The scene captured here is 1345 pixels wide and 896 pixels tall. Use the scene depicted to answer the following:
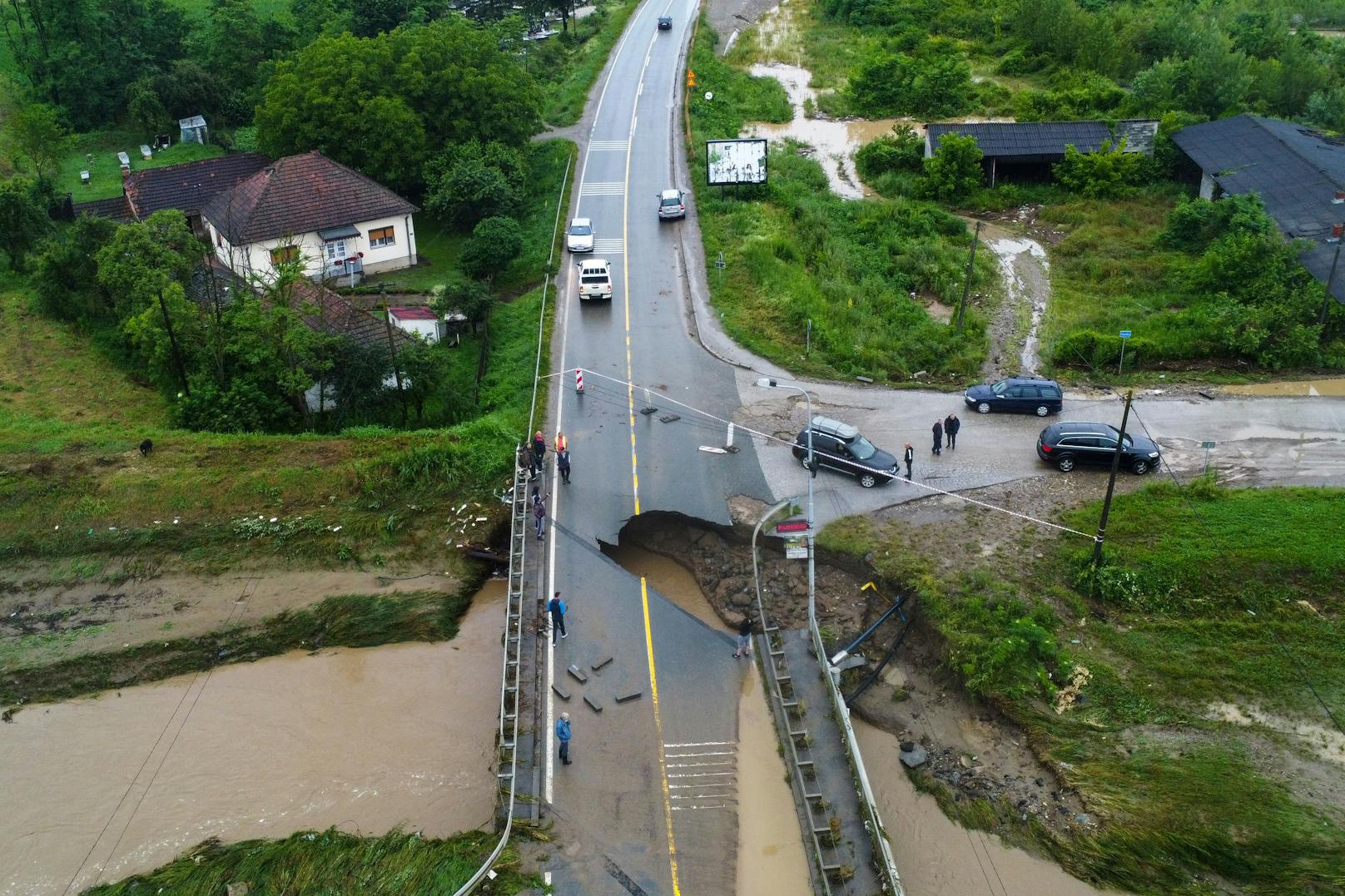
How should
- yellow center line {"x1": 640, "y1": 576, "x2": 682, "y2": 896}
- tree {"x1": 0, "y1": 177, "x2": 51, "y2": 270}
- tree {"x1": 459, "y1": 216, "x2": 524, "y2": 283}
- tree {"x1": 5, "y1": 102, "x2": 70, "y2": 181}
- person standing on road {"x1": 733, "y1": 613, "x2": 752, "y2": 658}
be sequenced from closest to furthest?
yellow center line {"x1": 640, "y1": 576, "x2": 682, "y2": 896} → person standing on road {"x1": 733, "y1": 613, "x2": 752, "y2": 658} → tree {"x1": 459, "y1": 216, "x2": 524, "y2": 283} → tree {"x1": 0, "y1": 177, "x2": 51, "y2": 270} → tree {"x1": 5, "y1": 102, "x2": 70, "y2": 181}

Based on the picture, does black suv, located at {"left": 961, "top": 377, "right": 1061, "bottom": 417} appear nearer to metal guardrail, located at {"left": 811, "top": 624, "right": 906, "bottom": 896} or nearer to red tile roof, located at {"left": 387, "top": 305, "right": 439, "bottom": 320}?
metal guardrail, located at {"left": 811, "top": 624, "right": 906, "bottom": 896}

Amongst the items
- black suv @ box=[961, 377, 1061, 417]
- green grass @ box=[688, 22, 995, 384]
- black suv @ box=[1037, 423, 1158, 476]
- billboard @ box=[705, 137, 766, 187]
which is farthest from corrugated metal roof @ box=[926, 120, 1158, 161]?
black suv @ box=[1037, 423, 1158, 476]

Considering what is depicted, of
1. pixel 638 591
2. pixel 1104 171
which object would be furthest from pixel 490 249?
pixel 1104 171

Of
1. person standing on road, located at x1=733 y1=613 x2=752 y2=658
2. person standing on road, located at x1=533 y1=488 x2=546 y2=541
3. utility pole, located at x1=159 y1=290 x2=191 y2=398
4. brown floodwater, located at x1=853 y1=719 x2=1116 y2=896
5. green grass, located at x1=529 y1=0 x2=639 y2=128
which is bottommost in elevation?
brown floodwater, located at x1=853 y1=719 x2=1116 y2=896

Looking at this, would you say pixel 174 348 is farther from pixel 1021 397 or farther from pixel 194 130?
pixel 194 130

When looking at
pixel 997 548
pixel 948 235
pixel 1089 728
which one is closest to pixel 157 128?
pixel 948 235

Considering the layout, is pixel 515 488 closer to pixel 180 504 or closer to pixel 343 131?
pixel 180 504
